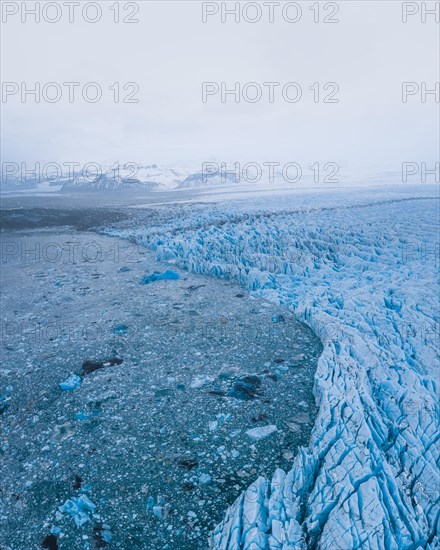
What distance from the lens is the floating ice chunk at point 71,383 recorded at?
2.78 m

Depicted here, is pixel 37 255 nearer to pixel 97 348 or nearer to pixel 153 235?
pixel 153 235

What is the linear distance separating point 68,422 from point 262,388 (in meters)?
1.46

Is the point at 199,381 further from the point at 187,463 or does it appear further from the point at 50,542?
the point at 50,542

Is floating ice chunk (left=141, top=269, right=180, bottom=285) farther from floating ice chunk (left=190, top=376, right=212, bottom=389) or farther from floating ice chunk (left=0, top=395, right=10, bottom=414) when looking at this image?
floating ice chunk (left=0, top=395, right=10, bottom=414)

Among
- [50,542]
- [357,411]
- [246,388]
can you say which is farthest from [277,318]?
[50,542]

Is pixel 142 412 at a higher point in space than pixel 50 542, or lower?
higher

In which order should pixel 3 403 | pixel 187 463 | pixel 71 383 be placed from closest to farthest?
pixel 187 463
pixel 3 403
pixel 71 383

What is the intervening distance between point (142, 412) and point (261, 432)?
872 mm

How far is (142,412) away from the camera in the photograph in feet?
8.16

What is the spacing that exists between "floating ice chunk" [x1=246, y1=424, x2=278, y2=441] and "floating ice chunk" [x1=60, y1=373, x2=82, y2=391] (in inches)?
58.2

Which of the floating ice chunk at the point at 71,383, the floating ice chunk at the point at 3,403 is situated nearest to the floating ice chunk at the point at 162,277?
the floating ice chunk at the point at 71,383

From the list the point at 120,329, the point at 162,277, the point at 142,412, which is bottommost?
the point at 142,412

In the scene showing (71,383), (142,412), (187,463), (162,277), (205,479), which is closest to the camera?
(205,479)

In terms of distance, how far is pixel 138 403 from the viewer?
2576 millimetres
